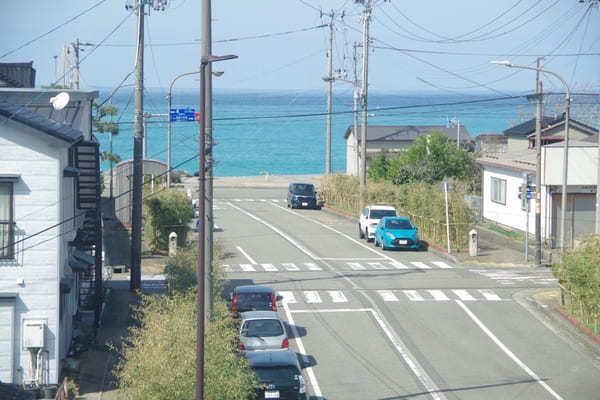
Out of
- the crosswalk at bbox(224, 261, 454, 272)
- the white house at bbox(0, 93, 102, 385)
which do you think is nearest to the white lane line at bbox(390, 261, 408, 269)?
the crosswalk at bbox(224, 261, 454, 272)

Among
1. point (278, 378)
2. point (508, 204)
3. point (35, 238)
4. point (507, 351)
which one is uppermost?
point (508, 204)

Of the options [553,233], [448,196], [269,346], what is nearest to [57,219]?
[269,346]

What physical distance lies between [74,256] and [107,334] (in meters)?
2.48

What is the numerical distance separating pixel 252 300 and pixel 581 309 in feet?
30.8

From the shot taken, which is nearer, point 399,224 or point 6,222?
point 6,222

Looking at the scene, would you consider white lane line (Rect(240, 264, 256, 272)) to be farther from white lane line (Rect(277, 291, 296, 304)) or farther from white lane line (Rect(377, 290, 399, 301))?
white lane line (Rect(377, 290, 399, 301))

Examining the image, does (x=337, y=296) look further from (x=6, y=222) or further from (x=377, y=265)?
(x=6, y=222)

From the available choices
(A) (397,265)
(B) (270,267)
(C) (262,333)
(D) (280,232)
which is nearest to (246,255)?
(B) (270,267)

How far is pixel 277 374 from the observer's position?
1747 centimetres

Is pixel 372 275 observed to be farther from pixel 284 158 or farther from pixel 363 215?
pixel 284 158

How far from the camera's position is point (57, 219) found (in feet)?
61.9

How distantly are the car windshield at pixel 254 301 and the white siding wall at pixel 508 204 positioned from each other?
64.2ft

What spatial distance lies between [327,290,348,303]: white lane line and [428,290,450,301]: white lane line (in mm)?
2986

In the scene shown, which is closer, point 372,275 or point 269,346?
point 269,346
